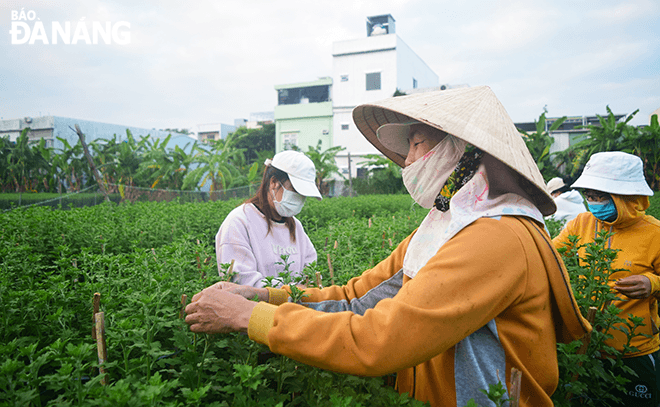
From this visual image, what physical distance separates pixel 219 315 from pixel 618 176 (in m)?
2.73

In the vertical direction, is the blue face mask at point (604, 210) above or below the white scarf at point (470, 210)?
below

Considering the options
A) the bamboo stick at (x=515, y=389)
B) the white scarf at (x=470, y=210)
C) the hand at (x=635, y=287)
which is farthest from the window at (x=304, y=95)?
the bamboo stick at (x=515, y=389)

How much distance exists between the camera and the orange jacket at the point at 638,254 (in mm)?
2480

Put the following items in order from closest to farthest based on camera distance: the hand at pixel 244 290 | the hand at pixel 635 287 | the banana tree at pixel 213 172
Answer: the hand at pixel 244 290 < the hand at pixel 635 287 < the banana tree at pixel 213 172

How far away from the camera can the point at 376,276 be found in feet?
6.22

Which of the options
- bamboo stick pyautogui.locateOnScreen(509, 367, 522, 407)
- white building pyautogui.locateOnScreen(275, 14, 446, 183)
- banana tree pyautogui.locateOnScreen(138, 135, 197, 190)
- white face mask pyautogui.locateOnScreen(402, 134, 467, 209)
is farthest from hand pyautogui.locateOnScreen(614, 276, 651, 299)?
white building pyautogui.locateOnScreen(275, 14, 446, 183)

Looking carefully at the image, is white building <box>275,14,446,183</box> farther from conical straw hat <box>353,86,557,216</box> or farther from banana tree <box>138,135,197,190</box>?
conical straw hat <box>353,86,557,216</box>

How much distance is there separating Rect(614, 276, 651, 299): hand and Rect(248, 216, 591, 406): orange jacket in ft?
4.28

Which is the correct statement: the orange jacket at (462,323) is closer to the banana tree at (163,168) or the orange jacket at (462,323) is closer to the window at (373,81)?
the banana tree at (163,168)

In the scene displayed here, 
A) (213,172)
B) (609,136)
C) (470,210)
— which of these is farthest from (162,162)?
(609,136)

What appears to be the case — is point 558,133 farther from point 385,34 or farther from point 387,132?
point 387,132

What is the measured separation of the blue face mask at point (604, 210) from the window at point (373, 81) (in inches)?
1174

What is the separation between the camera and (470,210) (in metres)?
1.34

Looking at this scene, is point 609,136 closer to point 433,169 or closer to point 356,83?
point 356,83
